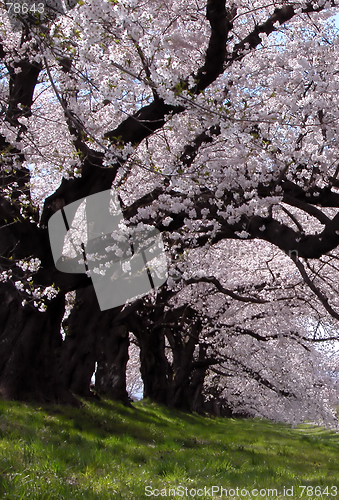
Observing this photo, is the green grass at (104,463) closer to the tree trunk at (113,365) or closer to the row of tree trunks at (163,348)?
the tree trunk at (113,365)

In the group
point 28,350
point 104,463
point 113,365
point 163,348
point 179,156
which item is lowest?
point 104,463

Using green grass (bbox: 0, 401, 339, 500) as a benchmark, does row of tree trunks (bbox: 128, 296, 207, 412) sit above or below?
above

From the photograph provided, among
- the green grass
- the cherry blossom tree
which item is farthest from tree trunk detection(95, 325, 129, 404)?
the green grass

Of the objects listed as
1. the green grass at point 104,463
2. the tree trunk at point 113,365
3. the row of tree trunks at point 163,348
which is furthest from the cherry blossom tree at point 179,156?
the row of tree trunks at point 163,348

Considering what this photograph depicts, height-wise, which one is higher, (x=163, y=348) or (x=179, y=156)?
(x=179, y=156)

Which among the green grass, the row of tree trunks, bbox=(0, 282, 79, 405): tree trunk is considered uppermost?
the row of tree trunks

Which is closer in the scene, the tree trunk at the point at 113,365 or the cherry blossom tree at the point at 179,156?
the cherry blossom tree at the point at 179,156

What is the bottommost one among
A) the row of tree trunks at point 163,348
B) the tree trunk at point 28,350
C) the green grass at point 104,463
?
the green grass at point 104,463

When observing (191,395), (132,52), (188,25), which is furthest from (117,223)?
(191,395)

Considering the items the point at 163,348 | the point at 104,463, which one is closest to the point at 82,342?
the point at 104,463

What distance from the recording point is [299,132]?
9.41m

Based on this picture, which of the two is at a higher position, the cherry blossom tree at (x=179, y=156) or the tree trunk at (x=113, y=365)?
the cherry blossom tree at (x=179, y=156)

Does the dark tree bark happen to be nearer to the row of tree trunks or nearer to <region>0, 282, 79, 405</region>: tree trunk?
<region>0, 282, 79, 405</region>: tree trunk

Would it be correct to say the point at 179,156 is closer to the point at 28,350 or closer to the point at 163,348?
the point at 28,350
